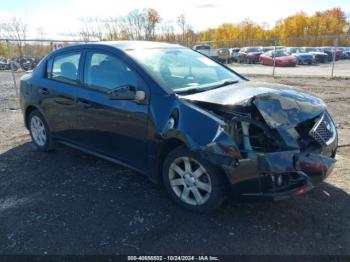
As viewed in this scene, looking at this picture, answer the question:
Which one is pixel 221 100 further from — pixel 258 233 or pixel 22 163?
pixel 22 163

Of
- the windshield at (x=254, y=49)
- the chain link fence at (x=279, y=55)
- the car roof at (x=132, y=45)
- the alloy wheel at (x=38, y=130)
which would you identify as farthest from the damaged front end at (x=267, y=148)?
the windshield at (x=254, y=49)

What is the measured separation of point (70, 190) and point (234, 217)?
6.39ft

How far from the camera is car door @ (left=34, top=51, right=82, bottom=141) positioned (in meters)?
4.58

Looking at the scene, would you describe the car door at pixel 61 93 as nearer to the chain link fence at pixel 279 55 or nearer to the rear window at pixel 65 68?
the rear window at pixel 65 68

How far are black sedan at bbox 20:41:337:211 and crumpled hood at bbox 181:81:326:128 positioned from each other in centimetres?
1

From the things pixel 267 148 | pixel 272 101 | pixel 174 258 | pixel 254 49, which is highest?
pixel 272 101

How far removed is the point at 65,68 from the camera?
481 centimetres

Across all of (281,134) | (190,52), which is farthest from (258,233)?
(190,52)

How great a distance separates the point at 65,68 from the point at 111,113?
4.32 ft

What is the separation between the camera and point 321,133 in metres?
3.40

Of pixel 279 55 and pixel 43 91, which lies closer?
pixel 43 91

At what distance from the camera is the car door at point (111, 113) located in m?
3.76

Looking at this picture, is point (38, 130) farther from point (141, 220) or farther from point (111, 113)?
point (141, 220)

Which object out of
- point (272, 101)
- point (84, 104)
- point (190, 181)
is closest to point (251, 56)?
point (84, 104)
